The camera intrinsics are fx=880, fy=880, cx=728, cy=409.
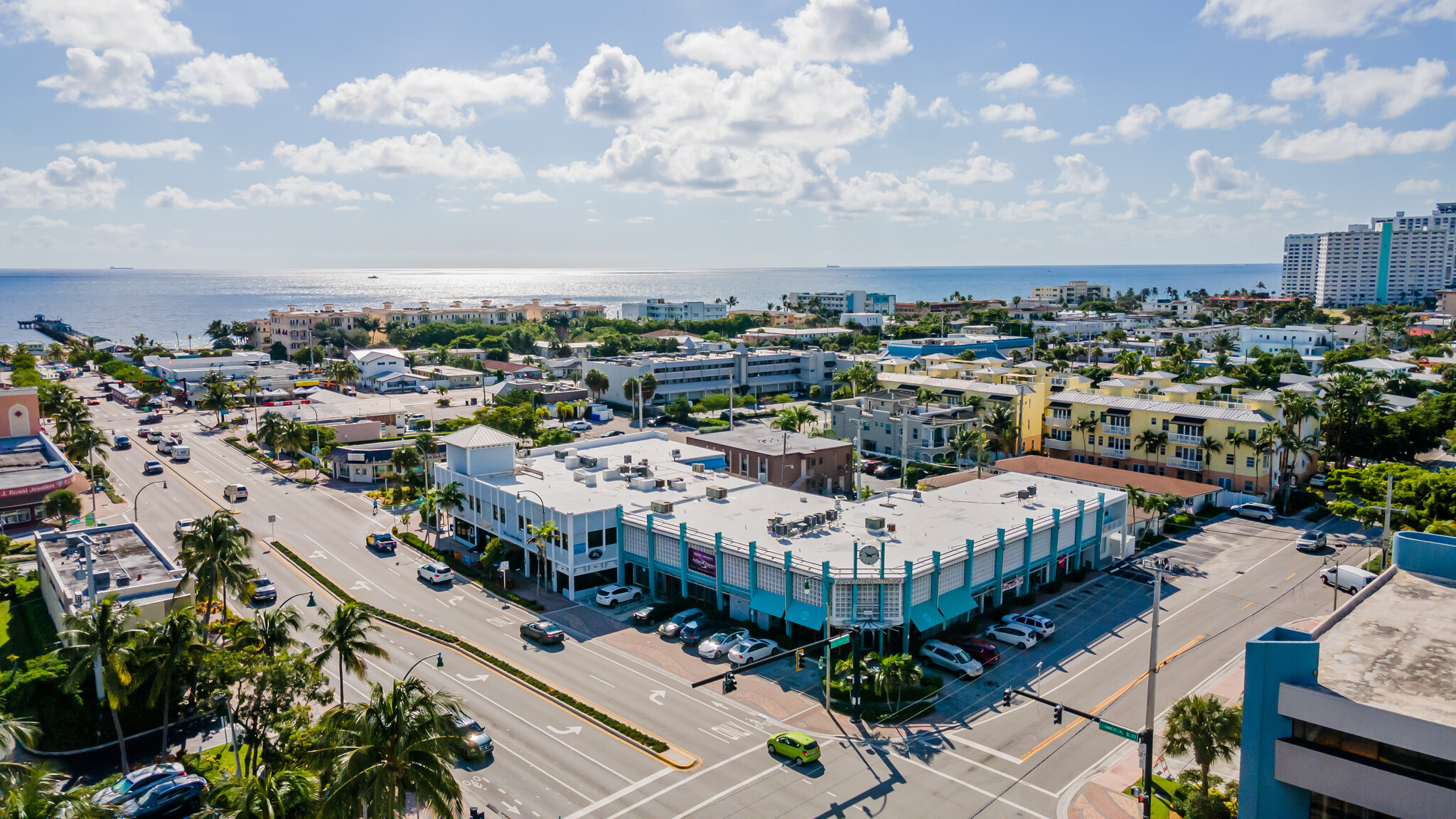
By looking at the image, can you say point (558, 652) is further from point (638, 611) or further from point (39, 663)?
point (39, 663)

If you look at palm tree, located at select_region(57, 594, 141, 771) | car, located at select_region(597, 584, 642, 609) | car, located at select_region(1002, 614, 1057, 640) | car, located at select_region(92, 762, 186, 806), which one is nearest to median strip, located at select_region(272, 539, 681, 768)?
car, located at select_region(597, 584, 642, 609)

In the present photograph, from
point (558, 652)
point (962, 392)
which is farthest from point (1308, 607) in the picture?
point (962, 392)

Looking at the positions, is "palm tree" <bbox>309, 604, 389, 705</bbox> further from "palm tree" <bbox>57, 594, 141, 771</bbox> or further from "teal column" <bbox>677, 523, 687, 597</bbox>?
"teal column" <bbox>677, 523, 687, 597</bbox>

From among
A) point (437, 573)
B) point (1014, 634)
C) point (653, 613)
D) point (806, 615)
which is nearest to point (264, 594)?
point (437, 573)

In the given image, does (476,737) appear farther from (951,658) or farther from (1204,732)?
(1204,732)

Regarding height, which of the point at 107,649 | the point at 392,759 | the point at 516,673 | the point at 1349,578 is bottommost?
the point at 516,673

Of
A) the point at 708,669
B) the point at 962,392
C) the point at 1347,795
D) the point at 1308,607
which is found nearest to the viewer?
the point at 1347,795

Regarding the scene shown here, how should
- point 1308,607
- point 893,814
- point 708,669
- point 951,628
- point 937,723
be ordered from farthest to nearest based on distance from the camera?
point 1308,607 → point 951,628 → point 708,669 → point 937,723 → point 893,814
